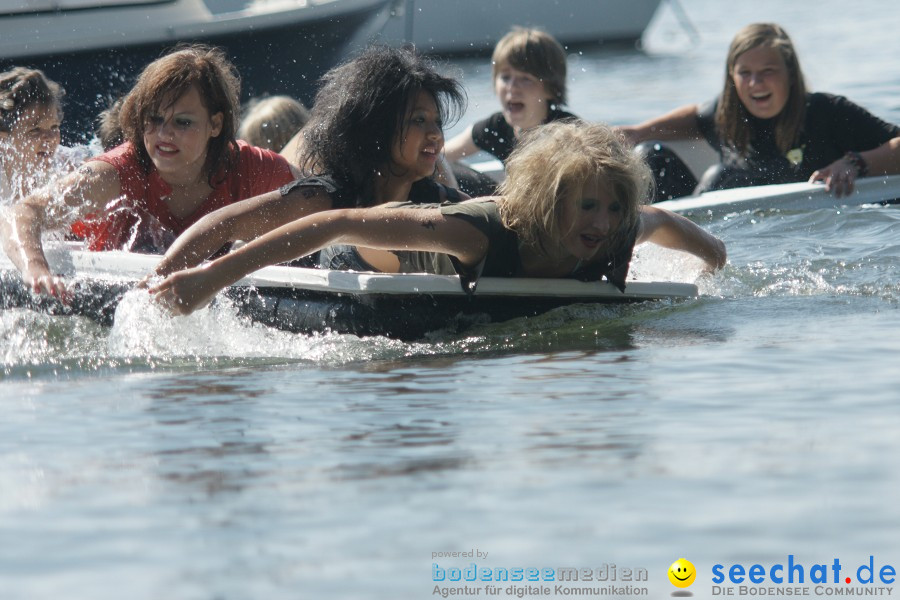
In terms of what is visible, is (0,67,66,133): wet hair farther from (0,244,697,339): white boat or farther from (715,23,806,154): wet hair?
(715,23,806,154): wet hair

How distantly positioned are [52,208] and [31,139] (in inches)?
48.2

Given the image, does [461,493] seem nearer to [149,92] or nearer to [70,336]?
[70,336]

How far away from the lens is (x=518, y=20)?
22.3m

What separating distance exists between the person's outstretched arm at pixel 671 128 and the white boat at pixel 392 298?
3.54 meters

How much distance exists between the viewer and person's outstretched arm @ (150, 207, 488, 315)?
14.1 feet

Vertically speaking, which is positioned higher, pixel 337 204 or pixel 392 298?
pixel 337 204

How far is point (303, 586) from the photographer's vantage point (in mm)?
2477

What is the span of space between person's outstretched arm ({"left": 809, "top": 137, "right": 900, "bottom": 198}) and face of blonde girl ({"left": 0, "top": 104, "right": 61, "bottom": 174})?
391 centimetres

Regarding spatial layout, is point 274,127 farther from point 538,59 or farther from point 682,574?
point 682,574

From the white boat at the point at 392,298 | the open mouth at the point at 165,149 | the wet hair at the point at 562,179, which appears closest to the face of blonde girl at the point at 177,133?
the open mouth at the point at 165,149

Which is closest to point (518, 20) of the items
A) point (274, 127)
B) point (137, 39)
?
point (137, 39)

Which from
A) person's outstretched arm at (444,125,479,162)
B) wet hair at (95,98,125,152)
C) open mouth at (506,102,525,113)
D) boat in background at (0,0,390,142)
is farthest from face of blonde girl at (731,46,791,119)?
boat in background at (0,0,390,142)

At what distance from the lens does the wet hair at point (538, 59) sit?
7.65 meters

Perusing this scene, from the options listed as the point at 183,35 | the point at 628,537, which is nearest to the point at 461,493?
the point at 628,537
